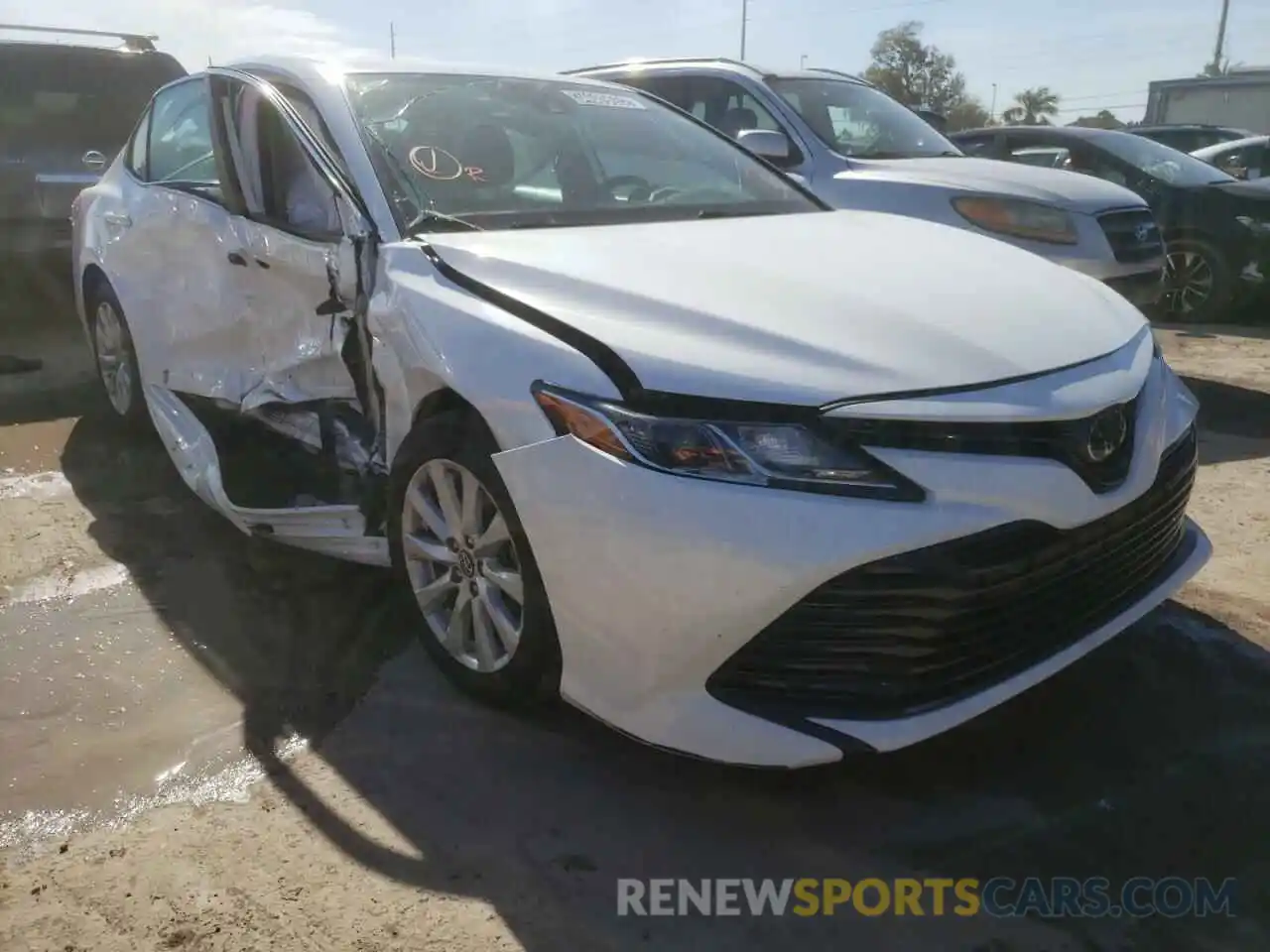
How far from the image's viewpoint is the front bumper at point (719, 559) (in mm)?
2232

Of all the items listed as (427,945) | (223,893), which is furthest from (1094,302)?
(223,893)

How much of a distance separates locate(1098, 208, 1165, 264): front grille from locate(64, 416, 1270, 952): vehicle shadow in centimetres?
349

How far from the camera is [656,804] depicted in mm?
2637

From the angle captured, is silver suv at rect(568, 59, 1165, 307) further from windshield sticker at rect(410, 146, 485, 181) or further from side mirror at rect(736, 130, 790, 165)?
windshield sticker at rect(410, 146, 485, 181)

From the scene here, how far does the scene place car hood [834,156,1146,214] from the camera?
248 inches

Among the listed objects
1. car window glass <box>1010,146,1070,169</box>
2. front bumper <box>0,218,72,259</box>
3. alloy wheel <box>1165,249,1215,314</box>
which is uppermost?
car window glass <box>1010,146,1070,169</box>

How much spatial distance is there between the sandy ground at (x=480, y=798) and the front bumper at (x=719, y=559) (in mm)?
301

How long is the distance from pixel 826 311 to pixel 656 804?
3.80 ft

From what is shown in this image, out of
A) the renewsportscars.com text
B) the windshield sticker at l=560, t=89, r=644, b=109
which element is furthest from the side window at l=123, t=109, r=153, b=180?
the renewsportscars.com text

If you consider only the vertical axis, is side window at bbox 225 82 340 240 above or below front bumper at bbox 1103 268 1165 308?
above

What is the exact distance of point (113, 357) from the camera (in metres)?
5.23

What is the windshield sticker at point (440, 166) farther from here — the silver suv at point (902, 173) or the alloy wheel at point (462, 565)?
the silver suv at point (902, 173)

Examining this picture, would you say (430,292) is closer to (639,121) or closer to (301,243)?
(301,243)

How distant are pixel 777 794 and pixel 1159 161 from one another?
8.03 meters
